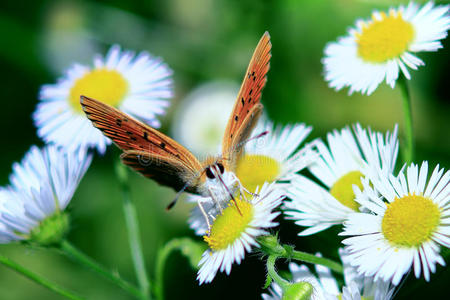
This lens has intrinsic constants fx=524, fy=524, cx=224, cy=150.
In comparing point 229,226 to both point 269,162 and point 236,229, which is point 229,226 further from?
point 269,162

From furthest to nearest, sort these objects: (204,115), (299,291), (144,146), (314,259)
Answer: (204,115)
(144,146)
(314,259)
(299,291)

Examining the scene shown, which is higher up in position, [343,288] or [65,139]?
[343,288]

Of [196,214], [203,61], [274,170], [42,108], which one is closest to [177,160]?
[196,214]

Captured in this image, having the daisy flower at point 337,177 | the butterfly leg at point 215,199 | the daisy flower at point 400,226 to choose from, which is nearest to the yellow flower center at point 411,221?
the daisy flower at point 400,226

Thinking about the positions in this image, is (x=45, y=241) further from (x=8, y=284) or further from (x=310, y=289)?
(x=8, y=284)

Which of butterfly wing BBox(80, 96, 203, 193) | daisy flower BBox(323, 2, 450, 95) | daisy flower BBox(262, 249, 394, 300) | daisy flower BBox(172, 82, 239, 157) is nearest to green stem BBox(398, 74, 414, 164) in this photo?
daisy flower BBox(323, 2, 450, 95)

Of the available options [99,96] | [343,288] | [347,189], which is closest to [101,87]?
[99,96]
